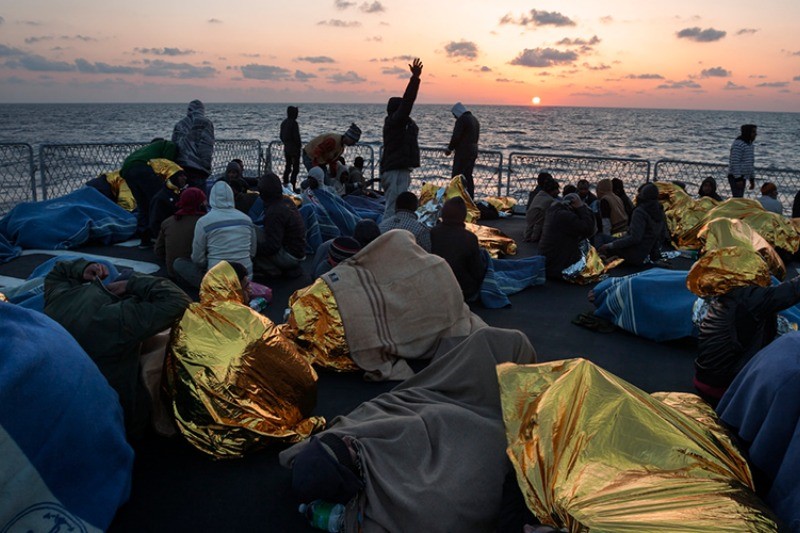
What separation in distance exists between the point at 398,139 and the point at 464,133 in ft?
6.80

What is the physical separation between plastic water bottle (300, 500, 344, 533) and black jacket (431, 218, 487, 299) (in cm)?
340

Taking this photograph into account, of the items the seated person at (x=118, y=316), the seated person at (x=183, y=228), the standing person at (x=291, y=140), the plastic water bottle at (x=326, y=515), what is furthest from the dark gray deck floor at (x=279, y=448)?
the standing person at (x=291, y=140)

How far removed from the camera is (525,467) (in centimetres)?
245

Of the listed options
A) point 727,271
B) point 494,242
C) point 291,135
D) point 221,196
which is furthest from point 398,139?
point 727,271

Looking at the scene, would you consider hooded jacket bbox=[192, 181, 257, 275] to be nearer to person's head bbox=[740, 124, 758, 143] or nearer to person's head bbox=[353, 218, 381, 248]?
person's head bbox=[353, 218, 381, 248]

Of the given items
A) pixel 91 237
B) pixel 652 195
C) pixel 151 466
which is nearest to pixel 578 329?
pixel 652 195

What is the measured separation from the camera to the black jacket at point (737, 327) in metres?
3.81

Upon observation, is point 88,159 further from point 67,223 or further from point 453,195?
point 453,195

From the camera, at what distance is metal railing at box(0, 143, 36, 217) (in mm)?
9305

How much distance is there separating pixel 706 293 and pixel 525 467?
7.66 feet

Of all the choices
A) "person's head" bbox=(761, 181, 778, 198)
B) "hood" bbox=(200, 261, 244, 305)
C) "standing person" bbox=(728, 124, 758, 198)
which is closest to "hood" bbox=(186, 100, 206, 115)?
"hood" bbox=(200, 261, 244, 305)

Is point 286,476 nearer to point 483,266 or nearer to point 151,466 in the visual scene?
point 151,466

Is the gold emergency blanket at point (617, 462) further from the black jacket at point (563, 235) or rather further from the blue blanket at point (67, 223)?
the blue blanket at point (67, 223)

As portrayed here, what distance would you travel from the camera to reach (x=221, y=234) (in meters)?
6.04
